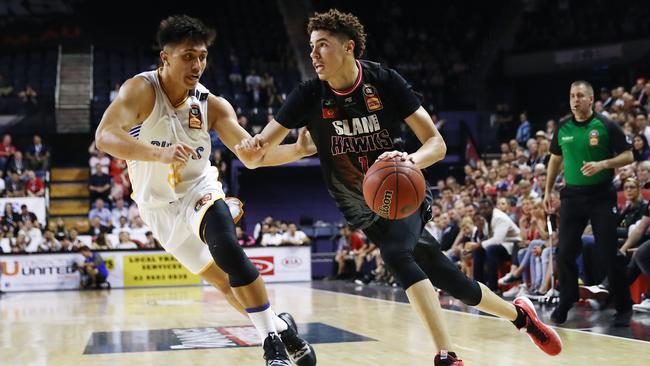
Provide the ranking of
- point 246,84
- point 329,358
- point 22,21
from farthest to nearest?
point 22,21 < point 246,84 < point 329,358

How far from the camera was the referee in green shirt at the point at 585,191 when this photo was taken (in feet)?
23.9

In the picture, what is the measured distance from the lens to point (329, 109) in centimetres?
470

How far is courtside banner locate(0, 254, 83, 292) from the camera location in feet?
53.0

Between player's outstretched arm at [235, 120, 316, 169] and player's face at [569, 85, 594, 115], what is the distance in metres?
3.17

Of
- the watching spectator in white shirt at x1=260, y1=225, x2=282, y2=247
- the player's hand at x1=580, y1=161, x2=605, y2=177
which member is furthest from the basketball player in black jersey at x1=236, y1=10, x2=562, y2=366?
the watching spectator in white shirt at x1=260, y1=225, x2=282, y2=247

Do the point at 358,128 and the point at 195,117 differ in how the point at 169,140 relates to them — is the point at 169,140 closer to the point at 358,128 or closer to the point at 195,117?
the point at 195,117

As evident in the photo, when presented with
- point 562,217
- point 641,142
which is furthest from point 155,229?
point 641,142

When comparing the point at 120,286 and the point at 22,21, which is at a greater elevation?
the point at 22,21

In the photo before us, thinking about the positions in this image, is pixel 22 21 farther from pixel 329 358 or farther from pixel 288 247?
pixel 329 358

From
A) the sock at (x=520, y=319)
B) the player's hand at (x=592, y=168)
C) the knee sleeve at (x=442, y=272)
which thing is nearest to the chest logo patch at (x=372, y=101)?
the knee sleeve at (x=442, y=272)

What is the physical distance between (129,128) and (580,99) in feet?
13.5

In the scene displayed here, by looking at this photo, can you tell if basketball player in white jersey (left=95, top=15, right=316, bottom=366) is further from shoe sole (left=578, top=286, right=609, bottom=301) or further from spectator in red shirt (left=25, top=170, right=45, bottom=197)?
spectator in red shirt (left=25, top=170, right=45, bottom=197)

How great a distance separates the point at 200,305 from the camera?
35.7 ft

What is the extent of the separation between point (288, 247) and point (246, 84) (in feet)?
22.7
